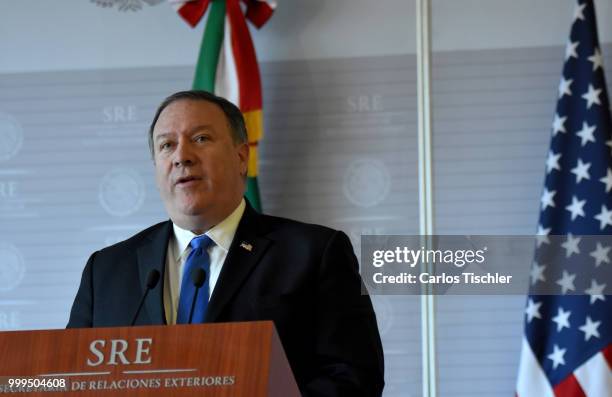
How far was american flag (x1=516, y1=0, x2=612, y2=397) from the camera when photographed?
413cm

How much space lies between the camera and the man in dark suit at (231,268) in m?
2.47

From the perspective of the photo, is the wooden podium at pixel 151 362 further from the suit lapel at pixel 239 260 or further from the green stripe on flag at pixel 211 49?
the green stripe on flag at pixel 211 49

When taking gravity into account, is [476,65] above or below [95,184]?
above

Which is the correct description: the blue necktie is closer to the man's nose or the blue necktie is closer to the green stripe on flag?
the man's nose

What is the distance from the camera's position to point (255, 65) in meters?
4.50

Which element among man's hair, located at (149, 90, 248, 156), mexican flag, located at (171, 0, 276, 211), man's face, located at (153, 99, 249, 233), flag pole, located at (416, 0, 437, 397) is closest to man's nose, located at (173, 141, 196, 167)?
man's face, located at (153, 99, 249, 233)

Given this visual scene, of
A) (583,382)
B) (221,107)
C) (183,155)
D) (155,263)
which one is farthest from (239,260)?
(583,382)

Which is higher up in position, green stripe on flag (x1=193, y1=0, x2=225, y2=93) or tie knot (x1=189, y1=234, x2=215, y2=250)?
green stripe on flag (x1=193, y1=0, x2=225, y2=93)

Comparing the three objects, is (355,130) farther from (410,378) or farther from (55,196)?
(55,196)

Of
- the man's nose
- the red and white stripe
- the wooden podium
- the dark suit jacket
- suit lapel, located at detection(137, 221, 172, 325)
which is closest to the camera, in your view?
the wooden podium

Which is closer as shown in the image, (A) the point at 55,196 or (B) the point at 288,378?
(B) the point at 288,378

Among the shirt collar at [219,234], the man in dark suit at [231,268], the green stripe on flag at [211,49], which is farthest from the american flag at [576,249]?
the shirt collar at [219,234]

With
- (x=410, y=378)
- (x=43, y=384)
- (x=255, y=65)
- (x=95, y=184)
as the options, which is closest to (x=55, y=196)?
(x=95, y=184)

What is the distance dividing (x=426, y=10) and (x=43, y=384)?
3.36m
